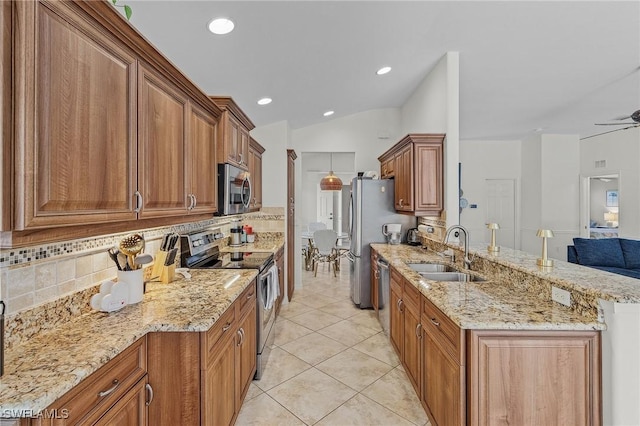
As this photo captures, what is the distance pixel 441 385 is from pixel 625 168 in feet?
21.0

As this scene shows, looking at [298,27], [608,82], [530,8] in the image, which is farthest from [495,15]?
[608,82]

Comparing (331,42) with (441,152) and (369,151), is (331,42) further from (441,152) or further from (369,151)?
(369,151)

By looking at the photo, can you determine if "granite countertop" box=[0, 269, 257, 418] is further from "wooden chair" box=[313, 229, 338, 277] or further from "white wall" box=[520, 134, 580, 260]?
"white wall" box=[520, 134, 580, 260]

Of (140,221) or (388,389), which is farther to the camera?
(388,389)

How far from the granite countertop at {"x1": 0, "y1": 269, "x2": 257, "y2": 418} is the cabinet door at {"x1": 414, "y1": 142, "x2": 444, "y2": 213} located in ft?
7.58

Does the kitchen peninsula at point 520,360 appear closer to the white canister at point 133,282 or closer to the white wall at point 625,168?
the white canister at point 133,282

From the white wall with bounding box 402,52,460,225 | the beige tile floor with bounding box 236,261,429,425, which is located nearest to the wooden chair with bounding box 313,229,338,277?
the beige tile floor with bounding box 236,261,429,425

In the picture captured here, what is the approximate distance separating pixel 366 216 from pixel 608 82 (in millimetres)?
3358

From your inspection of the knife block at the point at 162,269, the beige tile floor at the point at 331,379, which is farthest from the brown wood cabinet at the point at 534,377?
the knife block at the point at 162,269

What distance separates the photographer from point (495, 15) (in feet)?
8.46

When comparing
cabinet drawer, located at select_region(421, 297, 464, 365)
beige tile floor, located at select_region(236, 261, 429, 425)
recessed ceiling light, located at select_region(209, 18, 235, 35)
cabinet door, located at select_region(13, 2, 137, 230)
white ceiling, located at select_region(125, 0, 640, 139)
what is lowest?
beige tile floor, located at select_region(236, 261, 429, 425)

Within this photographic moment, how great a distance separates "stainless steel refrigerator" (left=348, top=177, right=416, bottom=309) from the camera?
4242 millimetres

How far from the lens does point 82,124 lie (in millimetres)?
1129

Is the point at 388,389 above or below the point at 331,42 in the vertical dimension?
below
